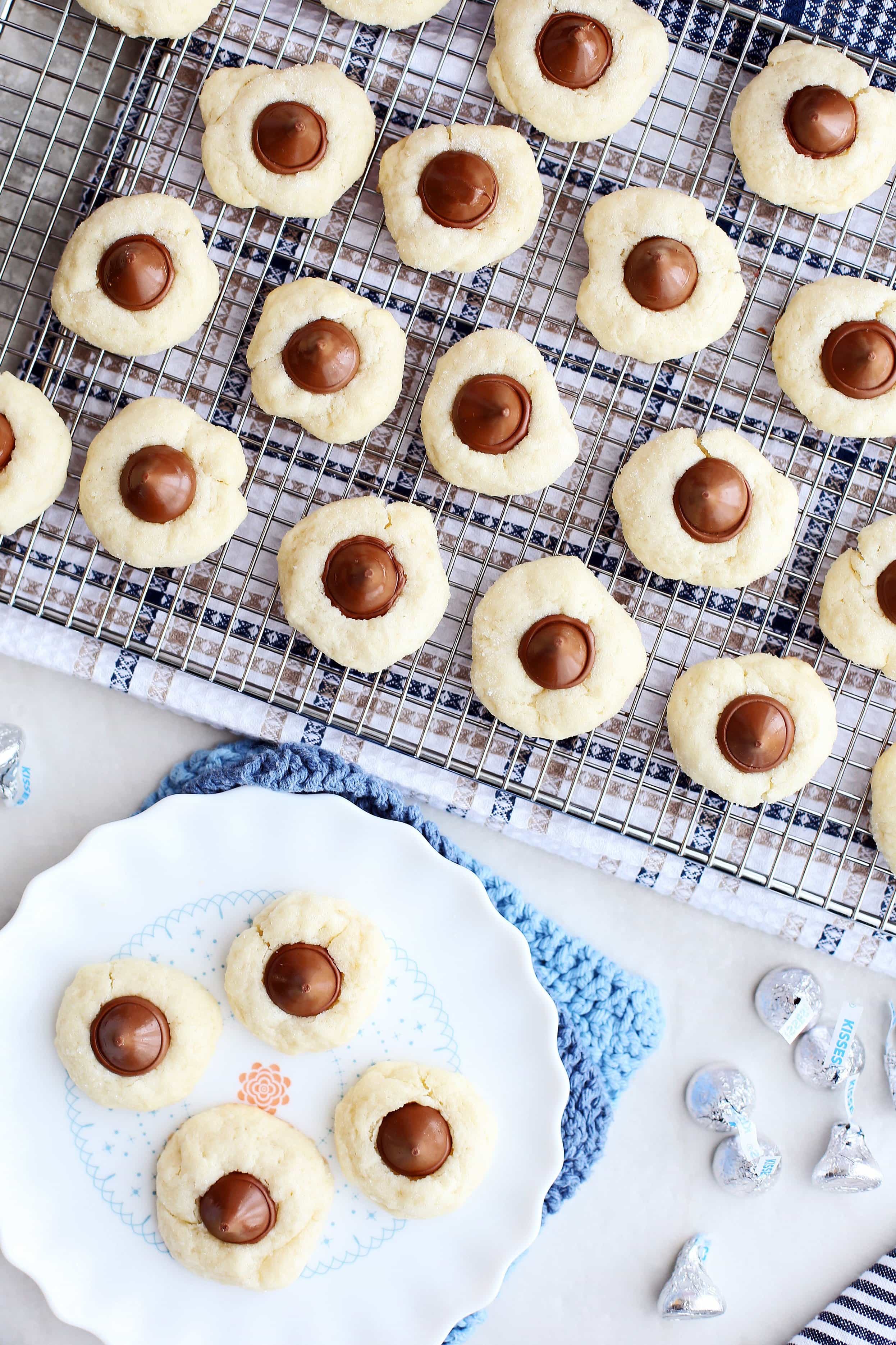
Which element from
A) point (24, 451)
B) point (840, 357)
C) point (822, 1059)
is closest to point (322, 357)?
point (24, 451)

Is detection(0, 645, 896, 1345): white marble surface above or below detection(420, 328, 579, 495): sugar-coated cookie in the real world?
below

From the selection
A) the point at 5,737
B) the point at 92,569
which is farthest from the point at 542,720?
the point at 5,737

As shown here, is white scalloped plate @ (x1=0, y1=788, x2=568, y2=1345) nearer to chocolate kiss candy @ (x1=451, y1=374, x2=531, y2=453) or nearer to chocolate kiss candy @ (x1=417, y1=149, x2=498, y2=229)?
chocolate kiss candy @ (x1=451, y1=374, x2=531, y2=453)

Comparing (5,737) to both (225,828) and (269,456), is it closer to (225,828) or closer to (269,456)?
(225,828)

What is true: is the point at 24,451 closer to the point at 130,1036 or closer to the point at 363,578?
the point at 363,578

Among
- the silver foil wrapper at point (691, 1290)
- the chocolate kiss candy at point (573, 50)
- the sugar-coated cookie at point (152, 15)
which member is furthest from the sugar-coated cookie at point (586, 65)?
the silver foil wrapper at point (691, 1290)

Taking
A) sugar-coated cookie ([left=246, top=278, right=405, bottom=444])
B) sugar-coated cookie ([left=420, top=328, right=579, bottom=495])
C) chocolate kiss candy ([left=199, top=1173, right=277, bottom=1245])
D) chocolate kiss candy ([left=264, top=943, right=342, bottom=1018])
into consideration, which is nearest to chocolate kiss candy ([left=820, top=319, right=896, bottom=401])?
sugar-coated cookie ([left=420, top=328, right=579, bottom=495])

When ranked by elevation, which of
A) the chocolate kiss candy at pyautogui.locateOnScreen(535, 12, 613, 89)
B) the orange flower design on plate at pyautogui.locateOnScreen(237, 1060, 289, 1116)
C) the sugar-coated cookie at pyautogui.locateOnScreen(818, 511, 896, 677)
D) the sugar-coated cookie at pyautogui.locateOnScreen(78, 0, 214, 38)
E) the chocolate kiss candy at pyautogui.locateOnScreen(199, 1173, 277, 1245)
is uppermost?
the chocolate kiss candy at pyautogui.locateOnScreen(535, 12, 613, 89)
